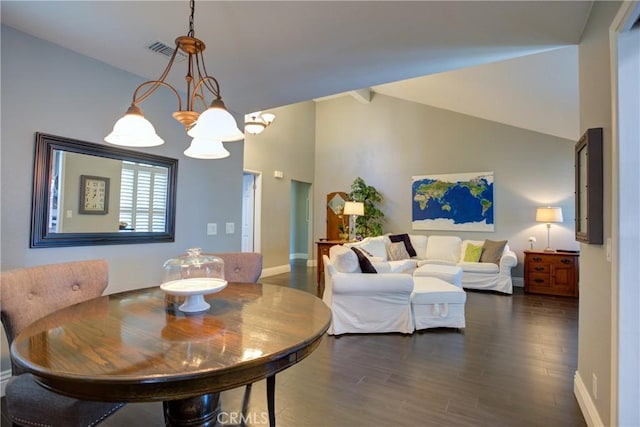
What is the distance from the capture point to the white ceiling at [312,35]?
1.86m

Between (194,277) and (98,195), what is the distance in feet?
5.11

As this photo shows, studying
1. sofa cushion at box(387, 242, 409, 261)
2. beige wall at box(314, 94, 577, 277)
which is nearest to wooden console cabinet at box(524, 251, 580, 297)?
beige wall at box(314, 94, 577, 277)

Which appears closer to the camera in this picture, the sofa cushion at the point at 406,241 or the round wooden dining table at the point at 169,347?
the round wooden dining table at the point at 169,347

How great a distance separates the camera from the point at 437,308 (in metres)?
3.44

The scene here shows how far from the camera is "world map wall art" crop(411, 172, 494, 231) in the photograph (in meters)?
6.16

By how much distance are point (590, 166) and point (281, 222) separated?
5.79 metres

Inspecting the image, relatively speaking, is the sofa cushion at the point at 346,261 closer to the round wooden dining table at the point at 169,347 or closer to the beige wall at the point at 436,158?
the round wooden dining table at the point at 169,347

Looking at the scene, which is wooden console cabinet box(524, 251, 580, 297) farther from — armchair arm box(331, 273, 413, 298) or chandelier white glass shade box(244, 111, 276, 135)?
chandelier white glass shade box(244, 111, 276, 135)

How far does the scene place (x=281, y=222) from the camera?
7.05 meters

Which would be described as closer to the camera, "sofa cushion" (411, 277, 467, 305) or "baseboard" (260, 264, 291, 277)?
"sofa cushion" (411, 277, 467, 305)

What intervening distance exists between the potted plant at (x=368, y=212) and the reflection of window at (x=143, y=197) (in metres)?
4.77

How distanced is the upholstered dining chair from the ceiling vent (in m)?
1.54

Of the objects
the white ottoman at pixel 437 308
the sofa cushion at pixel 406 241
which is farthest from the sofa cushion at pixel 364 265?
the sofa cushion at pixel 406 241

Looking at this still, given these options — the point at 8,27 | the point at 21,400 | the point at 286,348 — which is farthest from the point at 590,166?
the point at 8,27
